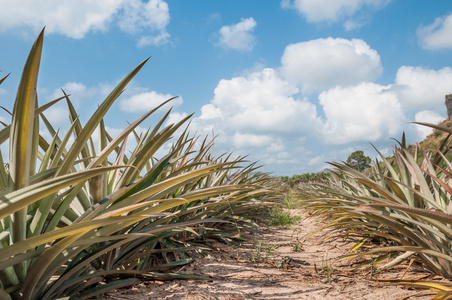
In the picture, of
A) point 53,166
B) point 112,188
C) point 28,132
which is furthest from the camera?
point 112,188

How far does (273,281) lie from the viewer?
56.4 inches

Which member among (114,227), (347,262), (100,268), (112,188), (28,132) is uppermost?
(28,132)

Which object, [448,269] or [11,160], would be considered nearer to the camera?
A: [11,160]

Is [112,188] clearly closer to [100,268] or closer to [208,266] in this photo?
[100,268]

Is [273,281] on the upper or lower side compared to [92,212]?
lower

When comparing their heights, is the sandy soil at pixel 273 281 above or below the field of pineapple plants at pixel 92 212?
below

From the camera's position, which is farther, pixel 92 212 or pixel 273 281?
pixel 273 281

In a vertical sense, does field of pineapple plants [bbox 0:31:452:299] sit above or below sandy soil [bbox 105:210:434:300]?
above

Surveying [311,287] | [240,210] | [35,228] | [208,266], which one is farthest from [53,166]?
[240,210]

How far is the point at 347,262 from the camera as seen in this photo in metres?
1.82

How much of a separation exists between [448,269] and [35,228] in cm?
159

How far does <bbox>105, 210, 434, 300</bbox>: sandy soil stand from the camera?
1247 millimetres

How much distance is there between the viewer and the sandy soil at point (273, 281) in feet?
4.09

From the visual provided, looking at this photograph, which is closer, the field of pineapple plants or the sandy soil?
the field of pineapple plants
